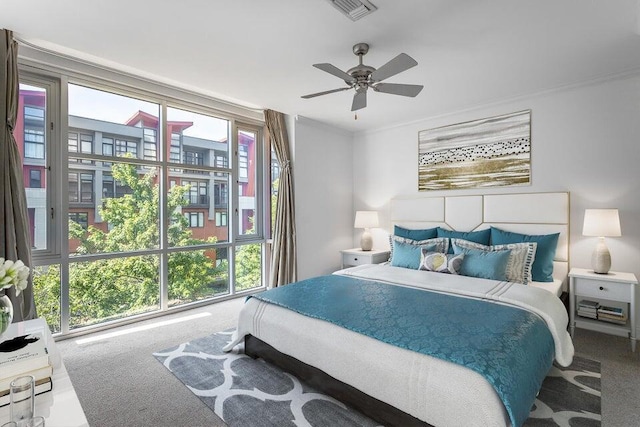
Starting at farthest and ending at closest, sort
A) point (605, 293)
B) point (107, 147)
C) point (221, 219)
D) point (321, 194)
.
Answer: point (321, 194) < point (221, 219) < point (107, 147) < point (605, 293)

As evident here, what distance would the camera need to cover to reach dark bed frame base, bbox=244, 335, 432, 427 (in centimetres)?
170

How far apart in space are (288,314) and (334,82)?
2317mm

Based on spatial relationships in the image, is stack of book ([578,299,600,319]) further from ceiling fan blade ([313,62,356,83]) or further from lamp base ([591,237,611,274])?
ceiling fan blade ([313,62,356,83])

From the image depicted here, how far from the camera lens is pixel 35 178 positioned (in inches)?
114

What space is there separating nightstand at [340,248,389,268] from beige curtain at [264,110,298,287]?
82 cm

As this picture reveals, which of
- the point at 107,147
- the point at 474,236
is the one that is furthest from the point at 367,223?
the point at 107,147

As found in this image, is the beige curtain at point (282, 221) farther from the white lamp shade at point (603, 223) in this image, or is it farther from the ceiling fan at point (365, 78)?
the white lamp shade at point (603, 223)

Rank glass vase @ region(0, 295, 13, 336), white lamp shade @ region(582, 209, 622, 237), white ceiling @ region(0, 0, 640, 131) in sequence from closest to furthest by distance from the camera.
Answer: glass vase @ region(0, 295, 13, 336)
white ceiling @ region(0, 0, 640, 131)
white lamp shade @ region(582, 209, 622, 237)

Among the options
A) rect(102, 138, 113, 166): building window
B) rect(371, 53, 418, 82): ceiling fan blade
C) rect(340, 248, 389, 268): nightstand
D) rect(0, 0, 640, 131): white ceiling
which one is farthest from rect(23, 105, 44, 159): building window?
rect(340, 248, 389, 268): nightstand

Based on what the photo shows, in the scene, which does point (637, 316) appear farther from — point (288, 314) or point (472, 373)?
point (288, 314)

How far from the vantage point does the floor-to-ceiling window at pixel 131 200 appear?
2980mm

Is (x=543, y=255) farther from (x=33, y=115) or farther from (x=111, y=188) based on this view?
(x=33, y=115)

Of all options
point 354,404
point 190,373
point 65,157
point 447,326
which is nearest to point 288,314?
point 354,404

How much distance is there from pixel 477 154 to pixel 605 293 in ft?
6.38
